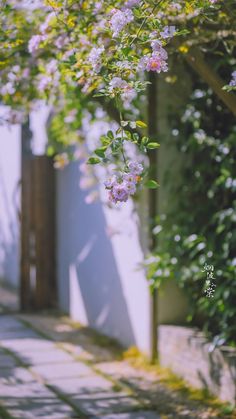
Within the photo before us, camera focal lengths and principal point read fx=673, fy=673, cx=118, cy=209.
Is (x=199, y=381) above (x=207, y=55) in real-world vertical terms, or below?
below

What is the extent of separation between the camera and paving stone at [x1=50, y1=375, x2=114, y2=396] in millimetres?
4242

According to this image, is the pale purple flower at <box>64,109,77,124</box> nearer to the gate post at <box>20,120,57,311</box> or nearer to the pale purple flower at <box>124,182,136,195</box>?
the gate post at <box>20,120,57,311</box>

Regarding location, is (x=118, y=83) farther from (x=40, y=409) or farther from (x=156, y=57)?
(x=40, y=409)

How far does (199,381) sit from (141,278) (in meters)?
1.06

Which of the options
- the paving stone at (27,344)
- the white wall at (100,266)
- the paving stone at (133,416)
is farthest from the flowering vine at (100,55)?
the paving stone at (27,344)

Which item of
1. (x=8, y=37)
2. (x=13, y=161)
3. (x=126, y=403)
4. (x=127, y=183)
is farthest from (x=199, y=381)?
(x=13, y=161)

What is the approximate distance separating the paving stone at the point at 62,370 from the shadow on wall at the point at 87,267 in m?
0.58

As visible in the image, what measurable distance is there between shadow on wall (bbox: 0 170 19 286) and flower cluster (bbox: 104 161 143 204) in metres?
6.12

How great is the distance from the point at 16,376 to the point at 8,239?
468 centimetres

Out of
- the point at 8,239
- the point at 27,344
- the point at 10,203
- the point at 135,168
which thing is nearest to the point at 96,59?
the point at 135,168

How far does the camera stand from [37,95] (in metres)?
4.83

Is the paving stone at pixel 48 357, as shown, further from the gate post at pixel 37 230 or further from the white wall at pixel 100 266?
the gate post at pixel 37 230

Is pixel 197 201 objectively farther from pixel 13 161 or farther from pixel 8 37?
pixel 13 161

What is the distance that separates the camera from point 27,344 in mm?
5445
